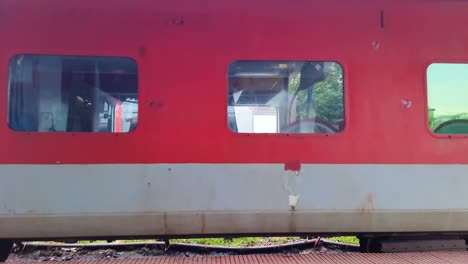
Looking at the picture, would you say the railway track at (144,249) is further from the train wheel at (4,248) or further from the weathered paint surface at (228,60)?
the weathered paint surface at (228,60)

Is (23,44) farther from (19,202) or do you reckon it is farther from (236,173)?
(236,173)

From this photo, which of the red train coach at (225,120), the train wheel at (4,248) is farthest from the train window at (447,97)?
the train wheel at (4,248)

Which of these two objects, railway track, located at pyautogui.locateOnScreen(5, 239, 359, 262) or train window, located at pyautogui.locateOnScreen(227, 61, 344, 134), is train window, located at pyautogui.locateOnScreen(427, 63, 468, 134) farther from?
railway track, located at pyautogui.locateOnScreen(5, 239, 359, 262)

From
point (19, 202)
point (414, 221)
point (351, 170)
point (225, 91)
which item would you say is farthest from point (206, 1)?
point (414, 221)

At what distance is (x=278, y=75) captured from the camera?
3.87m

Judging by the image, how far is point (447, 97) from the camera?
13.2 feet

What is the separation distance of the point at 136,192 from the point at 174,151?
1.44 ft

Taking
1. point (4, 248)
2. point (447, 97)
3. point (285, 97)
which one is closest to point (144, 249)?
point (4, 248)

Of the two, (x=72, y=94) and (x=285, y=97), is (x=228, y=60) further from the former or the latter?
(x=72, y=94)

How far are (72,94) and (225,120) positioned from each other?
125cm

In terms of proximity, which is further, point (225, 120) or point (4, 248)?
point (4, 248)

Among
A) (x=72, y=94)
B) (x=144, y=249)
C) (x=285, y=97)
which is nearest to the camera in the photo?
(x=72, y=94)

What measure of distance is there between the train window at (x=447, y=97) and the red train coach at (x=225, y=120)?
1 cm

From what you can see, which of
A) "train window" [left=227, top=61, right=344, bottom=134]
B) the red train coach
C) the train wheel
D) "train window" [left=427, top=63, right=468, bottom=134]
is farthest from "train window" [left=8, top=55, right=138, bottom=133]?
"train window" [left=427, top=63, right=468, bottom=134]
